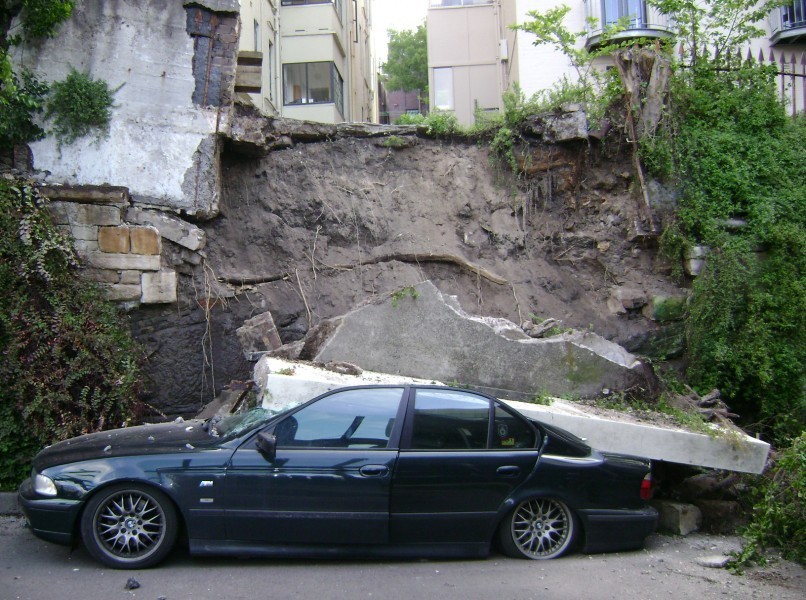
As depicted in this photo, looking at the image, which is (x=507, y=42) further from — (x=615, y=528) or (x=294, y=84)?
(x=615, y=528)

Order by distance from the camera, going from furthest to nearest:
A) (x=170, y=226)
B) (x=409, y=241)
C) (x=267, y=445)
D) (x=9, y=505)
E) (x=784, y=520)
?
(x=409, y=241)
(x=170, y=226)
(x=9, y=505)
(x=784, y=520)
(x=267, y=445)

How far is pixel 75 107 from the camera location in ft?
29.1

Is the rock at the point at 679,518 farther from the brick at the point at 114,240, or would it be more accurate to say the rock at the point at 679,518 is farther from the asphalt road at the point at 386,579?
the brick at the point at 114,240

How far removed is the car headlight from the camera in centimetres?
525

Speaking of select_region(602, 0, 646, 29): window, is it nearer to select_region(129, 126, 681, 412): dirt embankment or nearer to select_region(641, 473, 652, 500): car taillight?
select_region(129, 126, 681, 412): dirt embankment

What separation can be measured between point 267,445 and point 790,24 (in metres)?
17.7

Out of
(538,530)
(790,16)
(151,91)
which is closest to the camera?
(538,530)

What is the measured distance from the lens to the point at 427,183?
10766 millimetres

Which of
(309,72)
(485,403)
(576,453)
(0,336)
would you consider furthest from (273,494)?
(309,72)

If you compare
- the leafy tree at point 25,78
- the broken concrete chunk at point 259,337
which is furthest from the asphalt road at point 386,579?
the leafy tree at point 25,78

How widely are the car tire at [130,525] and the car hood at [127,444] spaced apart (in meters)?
0.30

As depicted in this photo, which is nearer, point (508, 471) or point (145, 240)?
point (508, 471)

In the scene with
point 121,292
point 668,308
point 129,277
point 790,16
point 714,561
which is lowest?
point 714,561

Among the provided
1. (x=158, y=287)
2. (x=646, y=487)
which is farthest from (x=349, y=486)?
(x=158, y=287)
